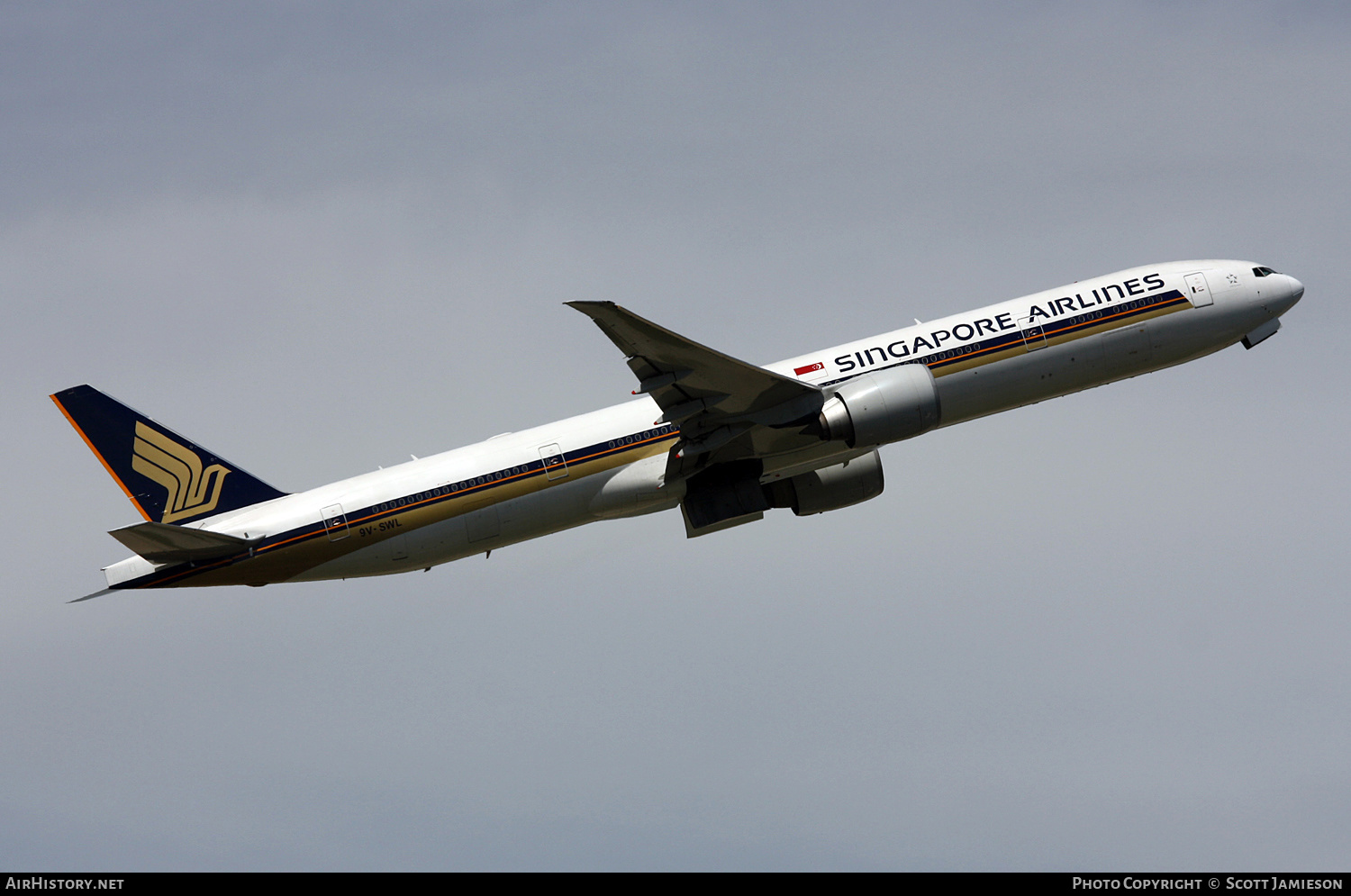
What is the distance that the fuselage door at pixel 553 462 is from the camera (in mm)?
39594

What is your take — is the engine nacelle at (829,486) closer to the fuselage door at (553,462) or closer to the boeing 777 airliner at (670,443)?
the boeing 777 airliner at (670,443)

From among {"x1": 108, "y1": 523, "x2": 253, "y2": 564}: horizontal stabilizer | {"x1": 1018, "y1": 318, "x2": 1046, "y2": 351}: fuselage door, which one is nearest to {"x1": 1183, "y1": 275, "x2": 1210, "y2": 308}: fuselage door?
{"x1": 1018, "y1": 318, "x2": 1046, "y2": 351}: fuselage door

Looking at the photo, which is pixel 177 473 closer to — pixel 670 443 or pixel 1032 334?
pixel 670 443

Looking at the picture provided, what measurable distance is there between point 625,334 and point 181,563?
49.3ft

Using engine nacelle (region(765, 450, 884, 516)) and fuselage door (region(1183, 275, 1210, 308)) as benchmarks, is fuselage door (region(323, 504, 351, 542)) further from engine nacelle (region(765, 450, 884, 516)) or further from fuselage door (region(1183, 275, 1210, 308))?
fuselage door (region(1183, 275, 1210, 308))

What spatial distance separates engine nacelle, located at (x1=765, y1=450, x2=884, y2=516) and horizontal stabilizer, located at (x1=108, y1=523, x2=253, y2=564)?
666 inches

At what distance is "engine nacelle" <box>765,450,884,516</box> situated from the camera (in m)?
43.7

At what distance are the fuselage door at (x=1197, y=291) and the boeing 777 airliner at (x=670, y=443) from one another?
47mm

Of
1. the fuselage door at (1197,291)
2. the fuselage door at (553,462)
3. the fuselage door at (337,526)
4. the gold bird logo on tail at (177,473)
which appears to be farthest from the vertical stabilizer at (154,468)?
the fuselage door at (1197,291)

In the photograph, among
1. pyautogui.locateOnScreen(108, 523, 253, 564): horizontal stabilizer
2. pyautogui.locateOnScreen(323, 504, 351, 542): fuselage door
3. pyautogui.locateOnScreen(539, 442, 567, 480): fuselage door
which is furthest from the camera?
pyautogui.locateOnScreen(539, 442, 567, 480): fuselage door

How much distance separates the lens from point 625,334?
36.2m

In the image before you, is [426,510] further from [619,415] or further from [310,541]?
[619,415]
